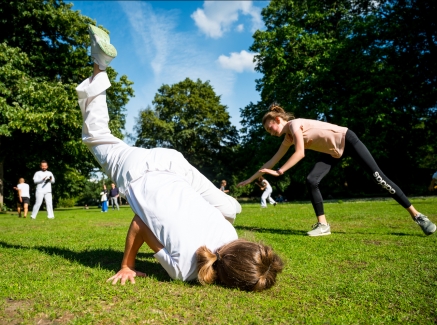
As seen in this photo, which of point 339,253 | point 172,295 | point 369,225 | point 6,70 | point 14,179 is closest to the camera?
point 172,295

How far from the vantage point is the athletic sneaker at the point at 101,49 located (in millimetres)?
4449

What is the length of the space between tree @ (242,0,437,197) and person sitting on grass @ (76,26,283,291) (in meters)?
23.4

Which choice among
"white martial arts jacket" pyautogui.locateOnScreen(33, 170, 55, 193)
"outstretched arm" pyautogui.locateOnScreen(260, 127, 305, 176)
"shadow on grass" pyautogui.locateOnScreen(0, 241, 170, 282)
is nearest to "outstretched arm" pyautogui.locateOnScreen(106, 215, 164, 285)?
"shadow on grass" pyautogui.locateOnScreen(0, 241, 170, 282)

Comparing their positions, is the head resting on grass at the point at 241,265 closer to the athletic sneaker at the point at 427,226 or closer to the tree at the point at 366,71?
the athletic sneaker at the point at 427,226

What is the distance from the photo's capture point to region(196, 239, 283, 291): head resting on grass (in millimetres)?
3021

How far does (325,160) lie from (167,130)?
4042cm

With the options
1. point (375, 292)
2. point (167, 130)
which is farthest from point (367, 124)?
point (167, 130)

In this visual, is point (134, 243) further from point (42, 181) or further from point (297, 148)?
point (42, 181)

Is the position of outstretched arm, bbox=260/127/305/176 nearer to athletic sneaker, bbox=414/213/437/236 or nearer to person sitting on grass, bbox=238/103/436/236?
person sitting on grass, bbox=238/103/436/236

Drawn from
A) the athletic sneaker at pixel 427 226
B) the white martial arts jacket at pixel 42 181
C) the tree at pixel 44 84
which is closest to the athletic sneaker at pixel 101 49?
the athletic sneaker at pixel 427 226

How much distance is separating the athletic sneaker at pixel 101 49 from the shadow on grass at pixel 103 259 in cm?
249

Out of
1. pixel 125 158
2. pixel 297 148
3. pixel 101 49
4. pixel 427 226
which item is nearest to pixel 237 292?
pixel 125 158

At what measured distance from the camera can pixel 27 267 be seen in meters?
4.11

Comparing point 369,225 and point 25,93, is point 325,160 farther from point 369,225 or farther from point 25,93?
point 25,93
